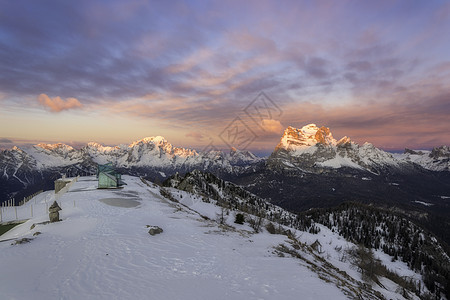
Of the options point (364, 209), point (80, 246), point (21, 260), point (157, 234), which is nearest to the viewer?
point (21, 260)

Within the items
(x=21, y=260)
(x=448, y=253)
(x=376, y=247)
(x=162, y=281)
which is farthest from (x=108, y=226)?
(x=448, y=253)

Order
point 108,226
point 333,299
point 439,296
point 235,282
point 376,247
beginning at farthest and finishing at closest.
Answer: point 376,247, point 439,296, point 108,226, point 235,282, point 333,299

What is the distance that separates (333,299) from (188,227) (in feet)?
62.8

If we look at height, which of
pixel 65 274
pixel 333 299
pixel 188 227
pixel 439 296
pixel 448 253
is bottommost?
pixel 448 253

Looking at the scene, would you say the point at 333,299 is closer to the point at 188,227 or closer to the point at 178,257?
the point at 178,257

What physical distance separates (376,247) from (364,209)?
184ft

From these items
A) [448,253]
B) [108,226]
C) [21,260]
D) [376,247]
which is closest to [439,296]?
[376,247]

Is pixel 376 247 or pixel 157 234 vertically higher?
pixel 157 234

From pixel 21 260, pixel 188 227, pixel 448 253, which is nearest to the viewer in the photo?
pixel 21 260

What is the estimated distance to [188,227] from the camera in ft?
95.1

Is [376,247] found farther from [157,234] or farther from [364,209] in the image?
[157,234]

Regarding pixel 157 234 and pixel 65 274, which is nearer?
pixel 65 274

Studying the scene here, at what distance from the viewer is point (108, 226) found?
2689 cm

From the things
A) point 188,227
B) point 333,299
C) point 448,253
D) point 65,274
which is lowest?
point 448,253
